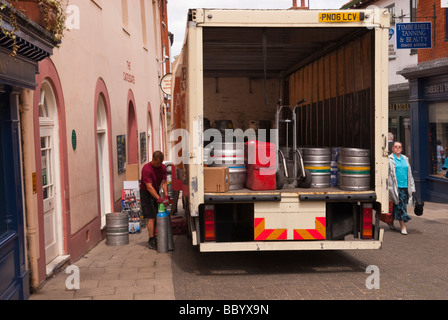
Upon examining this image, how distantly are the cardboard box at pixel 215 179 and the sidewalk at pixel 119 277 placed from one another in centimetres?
127

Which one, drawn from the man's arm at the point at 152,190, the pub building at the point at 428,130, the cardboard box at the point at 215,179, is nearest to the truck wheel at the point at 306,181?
the cardboard box at the point at 215,179

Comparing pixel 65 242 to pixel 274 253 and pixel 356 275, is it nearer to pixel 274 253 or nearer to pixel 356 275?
pixel 274 253

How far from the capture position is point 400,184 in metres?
11.2

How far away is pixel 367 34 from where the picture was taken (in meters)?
8.16

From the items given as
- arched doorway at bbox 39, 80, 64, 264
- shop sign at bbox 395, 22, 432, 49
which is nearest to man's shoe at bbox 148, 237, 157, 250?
arched doorway at bbox 39, 80, 64, 264

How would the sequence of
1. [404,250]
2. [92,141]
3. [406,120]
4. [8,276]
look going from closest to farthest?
[8,276]
[404,250]
[92,141]
[406,120]

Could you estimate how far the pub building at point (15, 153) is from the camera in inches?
230

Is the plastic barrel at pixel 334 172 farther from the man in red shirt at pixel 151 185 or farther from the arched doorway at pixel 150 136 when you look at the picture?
the arched doorway at pixel 150 136

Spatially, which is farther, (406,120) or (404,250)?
(406,120)

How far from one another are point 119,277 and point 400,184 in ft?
18.6

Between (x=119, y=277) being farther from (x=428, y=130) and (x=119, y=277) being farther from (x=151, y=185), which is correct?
(x=428, y=130)

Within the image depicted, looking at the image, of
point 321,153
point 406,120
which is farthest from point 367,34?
point 406,120

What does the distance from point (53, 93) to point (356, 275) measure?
15.3 feet

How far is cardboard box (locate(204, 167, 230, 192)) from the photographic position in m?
7.68
